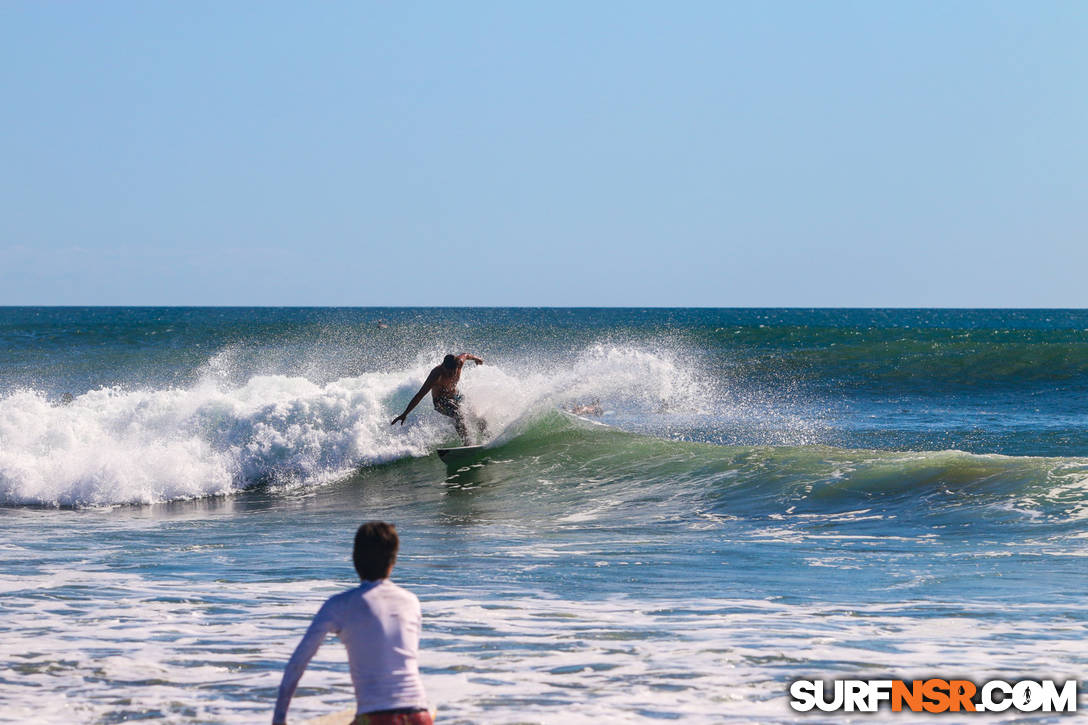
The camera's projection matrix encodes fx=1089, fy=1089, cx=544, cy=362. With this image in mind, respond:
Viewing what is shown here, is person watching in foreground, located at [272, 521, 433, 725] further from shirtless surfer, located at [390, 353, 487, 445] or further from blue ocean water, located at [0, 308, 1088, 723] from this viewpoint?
shirtless surfer, located at [390, 353, 487, 445]

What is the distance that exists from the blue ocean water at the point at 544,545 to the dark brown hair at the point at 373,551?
1705 mm

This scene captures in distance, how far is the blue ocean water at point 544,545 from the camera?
5.68 meters

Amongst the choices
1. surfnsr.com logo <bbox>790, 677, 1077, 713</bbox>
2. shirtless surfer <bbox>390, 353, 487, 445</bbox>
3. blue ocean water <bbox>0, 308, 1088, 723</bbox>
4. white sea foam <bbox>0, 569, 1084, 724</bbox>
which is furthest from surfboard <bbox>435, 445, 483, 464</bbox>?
surfnsr.com logo <bbox>790, 677, 1077, 713</bbox>

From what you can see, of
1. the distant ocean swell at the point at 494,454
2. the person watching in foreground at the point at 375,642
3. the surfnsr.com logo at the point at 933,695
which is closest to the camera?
the person watching in foreground at the point at 375,642

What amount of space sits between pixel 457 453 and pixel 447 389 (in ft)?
3.44

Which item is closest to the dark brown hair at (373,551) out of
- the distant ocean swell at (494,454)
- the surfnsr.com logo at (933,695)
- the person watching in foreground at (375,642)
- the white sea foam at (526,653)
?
the person watching in foreground at (375,642)

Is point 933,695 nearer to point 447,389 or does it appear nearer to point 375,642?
point 375,642

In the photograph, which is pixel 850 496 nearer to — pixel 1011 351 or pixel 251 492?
pixel 251 492

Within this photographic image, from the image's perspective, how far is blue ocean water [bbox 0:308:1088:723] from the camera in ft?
18.6

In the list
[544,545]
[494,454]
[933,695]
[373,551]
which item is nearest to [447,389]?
[494,454]

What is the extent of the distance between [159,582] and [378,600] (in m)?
4.98

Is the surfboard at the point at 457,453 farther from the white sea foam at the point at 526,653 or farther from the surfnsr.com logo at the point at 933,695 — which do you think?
the surfnsr.com logo at the point at 933,695

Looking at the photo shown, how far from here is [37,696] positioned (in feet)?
17.7

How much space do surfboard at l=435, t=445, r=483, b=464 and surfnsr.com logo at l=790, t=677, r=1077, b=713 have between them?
10512 millimetres
